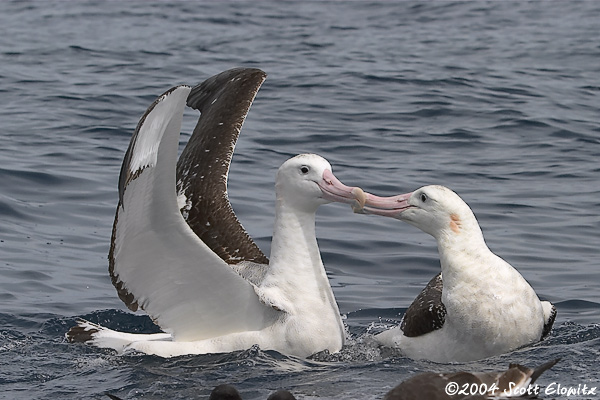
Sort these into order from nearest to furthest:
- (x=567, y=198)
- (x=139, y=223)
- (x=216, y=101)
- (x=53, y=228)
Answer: (x=139, y=223) < (x=216, y=101) < (x=53, y=228) < (x=567, y=198)

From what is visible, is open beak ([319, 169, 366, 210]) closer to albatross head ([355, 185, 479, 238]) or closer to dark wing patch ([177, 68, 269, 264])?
albatross head ([355, 185, 479, 238])

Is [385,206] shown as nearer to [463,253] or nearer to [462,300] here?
[463,253]

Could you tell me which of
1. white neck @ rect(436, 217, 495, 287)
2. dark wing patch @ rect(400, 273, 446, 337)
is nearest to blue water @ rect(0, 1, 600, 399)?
dark wing patch @ rect(400, 273, 446, 337)

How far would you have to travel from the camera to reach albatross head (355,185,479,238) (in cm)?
773

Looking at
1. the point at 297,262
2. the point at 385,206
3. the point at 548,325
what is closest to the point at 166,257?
the point at 297,262

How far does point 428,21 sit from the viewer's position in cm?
2528

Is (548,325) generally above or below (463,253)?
below

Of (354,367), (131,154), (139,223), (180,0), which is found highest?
(180,0)

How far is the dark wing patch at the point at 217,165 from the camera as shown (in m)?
8.71

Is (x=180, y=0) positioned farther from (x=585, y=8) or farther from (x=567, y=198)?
(x=567, y=198)

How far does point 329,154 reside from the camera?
1404 centimetres

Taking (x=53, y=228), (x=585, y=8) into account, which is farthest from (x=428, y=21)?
(x=53, y=228)

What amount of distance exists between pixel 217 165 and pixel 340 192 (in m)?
1.61

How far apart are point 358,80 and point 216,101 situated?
363 inches
